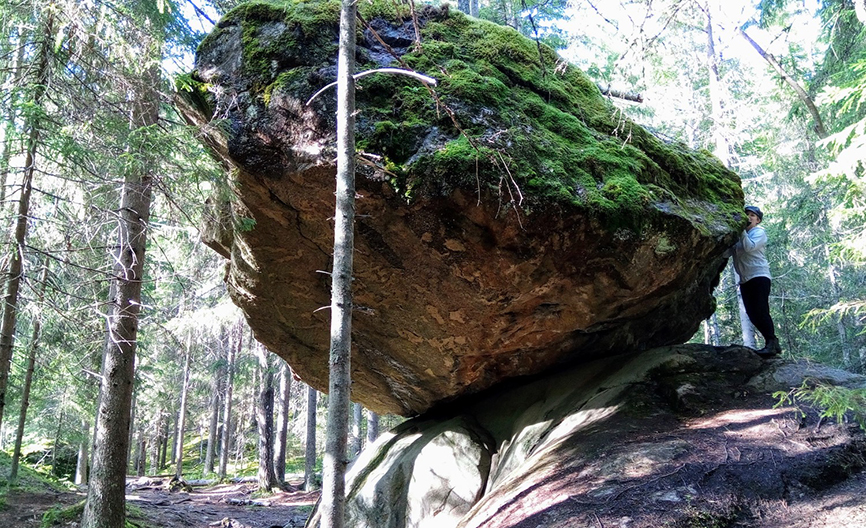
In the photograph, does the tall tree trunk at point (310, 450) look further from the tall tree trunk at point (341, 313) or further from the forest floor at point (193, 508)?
the tall tree trunk at point (341, 313)

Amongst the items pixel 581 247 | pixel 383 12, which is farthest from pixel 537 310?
pixel 383 12

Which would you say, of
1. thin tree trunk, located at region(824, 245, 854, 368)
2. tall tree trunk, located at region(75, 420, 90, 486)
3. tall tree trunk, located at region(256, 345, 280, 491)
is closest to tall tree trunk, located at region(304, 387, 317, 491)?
tall tree trunk, located at region(256, 345, 280, 491)

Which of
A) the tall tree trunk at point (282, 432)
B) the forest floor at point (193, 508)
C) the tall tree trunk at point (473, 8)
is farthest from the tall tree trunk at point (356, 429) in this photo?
the tall tree trunk at point (473, 8)

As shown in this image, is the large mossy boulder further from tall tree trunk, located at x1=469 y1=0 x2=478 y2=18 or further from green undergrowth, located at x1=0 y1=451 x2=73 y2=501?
tall tree trunk, located at x1=469 y1=0 x2=478 y2=18

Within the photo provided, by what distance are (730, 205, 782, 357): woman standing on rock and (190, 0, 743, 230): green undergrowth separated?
0.39 metres

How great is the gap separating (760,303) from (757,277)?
332 millimetres

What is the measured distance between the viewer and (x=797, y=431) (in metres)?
4.77

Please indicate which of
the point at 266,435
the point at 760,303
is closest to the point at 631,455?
the point at 760,303

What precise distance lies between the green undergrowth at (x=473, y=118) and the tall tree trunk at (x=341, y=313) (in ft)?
2.16

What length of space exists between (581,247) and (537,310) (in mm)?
1110

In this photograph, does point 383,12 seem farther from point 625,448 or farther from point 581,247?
point 625,448

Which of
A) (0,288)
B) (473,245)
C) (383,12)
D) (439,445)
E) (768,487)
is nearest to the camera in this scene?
(768,487)

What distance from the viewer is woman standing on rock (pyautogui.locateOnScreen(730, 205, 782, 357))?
21.3 feet

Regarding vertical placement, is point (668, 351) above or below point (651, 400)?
above
